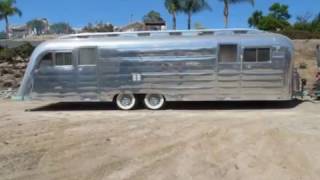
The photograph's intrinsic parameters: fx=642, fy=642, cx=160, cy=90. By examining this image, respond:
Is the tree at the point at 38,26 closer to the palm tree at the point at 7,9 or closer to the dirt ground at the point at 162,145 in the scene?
the palm tree at the point at 7,9

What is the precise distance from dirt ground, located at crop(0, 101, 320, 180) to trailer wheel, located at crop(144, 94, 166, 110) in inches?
33.6

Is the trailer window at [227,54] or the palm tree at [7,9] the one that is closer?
the trailer window at [227,54]

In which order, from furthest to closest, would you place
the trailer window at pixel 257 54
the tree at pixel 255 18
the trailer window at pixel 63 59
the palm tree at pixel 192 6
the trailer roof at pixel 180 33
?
the tree at pixel 255 18
the palm tree at pixel 192 6
the trailer window at pixel 63 59
the trailer roof at pixel 180 33
the trailer window at pixel 257 54

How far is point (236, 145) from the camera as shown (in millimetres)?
12680

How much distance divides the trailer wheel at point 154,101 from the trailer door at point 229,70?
1791 millimetres

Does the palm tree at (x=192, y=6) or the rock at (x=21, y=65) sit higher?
the palm tree at (x=192, y=6)

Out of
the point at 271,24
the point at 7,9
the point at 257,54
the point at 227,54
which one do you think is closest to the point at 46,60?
the point at 227,54

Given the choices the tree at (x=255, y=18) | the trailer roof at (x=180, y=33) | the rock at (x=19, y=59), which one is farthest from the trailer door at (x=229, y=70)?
the tree at (x=255, y=18)

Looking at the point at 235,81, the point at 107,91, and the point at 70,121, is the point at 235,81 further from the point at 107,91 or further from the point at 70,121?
the point at 70,121

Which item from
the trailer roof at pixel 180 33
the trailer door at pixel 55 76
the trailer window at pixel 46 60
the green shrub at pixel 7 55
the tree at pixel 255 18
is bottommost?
the trailer door at pixel 55 76

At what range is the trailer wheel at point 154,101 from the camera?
19.8 metres

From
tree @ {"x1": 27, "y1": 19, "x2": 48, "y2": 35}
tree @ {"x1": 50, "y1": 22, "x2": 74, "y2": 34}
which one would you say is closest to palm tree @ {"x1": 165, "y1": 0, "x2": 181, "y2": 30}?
tree @ {"x1": 50, "y1": 22, "x2": 74, "y2": 34}

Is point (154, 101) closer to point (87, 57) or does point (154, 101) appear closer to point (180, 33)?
point (180, 33)

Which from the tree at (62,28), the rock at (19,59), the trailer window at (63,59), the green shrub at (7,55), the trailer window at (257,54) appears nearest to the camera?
the trailer window at (257,54)
